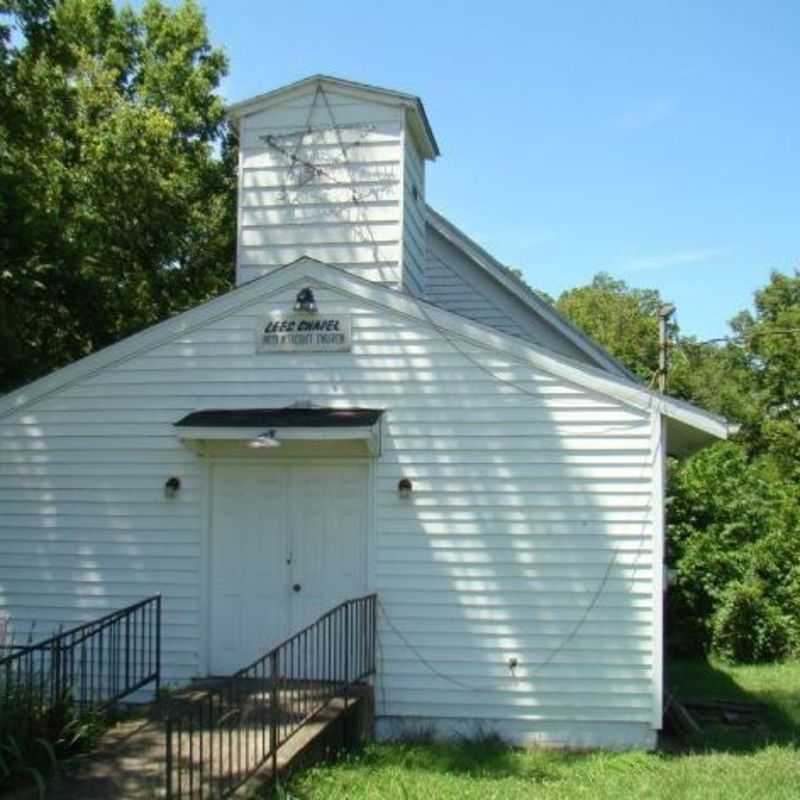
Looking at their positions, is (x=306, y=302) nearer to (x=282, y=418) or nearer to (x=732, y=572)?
(x=282, y=418)

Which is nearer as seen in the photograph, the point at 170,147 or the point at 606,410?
the point at 606,410

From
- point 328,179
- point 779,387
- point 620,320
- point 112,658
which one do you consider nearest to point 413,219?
point 328,179

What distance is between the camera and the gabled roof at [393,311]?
30.4 feet

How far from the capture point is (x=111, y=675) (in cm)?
966

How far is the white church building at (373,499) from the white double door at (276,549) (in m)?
0.02

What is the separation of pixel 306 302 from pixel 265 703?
3704 mm

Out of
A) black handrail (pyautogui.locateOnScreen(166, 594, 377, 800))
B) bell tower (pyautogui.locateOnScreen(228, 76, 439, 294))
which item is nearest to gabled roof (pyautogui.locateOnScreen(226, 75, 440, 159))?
bell tower (pyautogui.locateOnScreen(228, 76, 439, 294))

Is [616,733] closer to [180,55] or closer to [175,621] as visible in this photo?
[175,621]

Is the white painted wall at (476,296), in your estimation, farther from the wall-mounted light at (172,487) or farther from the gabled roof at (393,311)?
the wall-mounted light at (172,487)

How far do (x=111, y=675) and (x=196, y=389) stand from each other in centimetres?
279

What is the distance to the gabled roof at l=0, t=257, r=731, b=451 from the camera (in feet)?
30.4

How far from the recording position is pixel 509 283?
557 inches

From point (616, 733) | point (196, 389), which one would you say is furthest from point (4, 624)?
point (616, 733)

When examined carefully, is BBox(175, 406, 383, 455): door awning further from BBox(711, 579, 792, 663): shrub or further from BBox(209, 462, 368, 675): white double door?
BBox(711, 579, 792, 663): shrub
